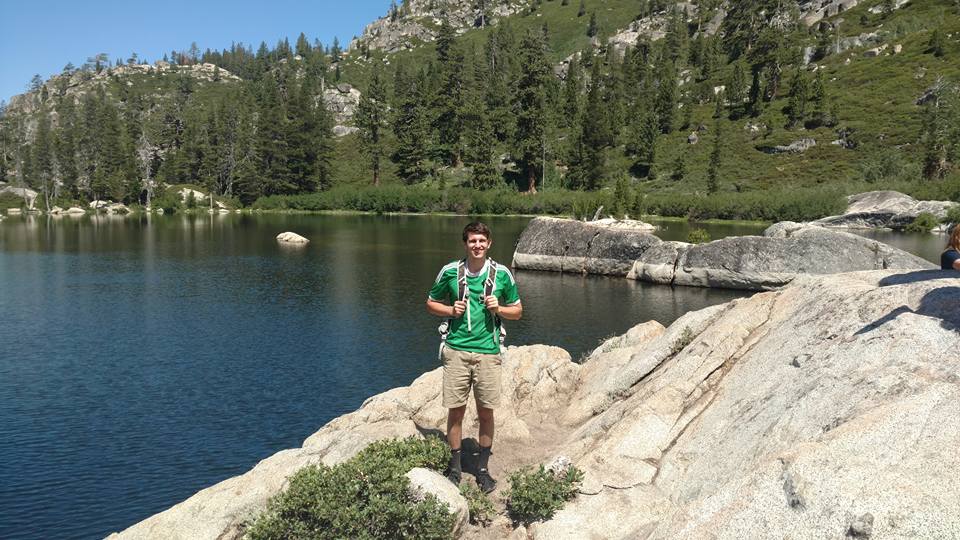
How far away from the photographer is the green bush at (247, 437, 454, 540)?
30.0 ft

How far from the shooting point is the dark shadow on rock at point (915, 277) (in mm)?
10750

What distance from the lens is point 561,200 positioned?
120 m

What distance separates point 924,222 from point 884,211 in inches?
230

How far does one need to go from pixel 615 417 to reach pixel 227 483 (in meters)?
7.55

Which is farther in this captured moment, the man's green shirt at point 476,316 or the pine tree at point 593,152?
the pine tree at point 593,152

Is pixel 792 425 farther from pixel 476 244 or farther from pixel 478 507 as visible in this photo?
pixel 476 244

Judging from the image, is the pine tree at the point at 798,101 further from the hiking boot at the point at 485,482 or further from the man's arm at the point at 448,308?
the hiking boot at the point at 485,482

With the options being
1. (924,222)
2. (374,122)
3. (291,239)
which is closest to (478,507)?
(291,239)

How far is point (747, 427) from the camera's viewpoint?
9.73 metres

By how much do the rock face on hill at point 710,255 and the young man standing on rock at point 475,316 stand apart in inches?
1448

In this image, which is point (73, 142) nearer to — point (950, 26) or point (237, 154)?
point (237, 154)

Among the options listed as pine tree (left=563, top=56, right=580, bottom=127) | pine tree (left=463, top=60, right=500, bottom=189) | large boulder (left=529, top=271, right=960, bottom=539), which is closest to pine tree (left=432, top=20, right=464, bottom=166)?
pine tree (left=463, top=60, right=500, bottom=189)

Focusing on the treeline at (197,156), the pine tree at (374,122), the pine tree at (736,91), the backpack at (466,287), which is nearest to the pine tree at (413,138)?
the pine tree at (374,122)

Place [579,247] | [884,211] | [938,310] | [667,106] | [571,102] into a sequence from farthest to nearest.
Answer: [571,102]
[667,106]
[884,211]
[579,247]
[938,310]
